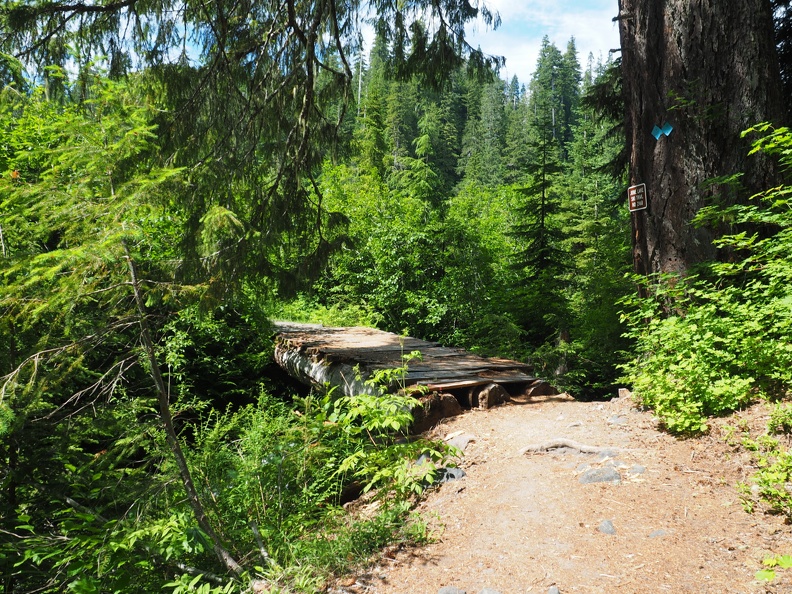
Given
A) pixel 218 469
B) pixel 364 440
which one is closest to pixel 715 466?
pixel 364 440

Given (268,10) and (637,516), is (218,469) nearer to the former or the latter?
(637,516)

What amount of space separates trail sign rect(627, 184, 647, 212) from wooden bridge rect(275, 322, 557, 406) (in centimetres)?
225

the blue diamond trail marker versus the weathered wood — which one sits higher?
the blue diamond trail marker

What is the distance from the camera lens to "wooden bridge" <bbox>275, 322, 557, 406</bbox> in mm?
5520

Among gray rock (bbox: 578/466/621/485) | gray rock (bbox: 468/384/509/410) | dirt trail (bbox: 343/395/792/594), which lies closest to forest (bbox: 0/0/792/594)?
dirt trail (bbox: 343/395/792/594)

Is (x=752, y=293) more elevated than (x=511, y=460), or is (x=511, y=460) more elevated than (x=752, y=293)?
(x=752, y=293)

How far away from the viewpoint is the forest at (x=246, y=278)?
2.96 m

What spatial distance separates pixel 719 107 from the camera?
4848 mm

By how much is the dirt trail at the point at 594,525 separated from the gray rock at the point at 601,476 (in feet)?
0.16

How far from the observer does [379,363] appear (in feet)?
21.1

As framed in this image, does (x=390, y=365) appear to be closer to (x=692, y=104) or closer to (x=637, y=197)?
(x=637, y=197)

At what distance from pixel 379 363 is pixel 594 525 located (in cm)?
365

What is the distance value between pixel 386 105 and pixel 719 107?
45.6m

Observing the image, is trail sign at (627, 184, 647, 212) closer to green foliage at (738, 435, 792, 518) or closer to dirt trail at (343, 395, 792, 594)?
dirt trail at (343, 395, 792, 594)
